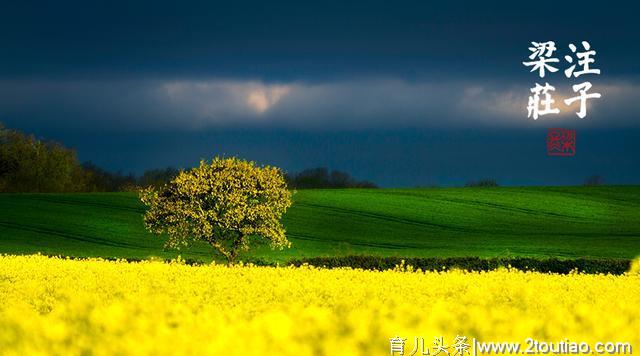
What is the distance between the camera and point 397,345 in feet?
22.7

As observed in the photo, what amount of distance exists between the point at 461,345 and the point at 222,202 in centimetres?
1892

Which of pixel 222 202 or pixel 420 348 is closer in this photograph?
pixel 420 348

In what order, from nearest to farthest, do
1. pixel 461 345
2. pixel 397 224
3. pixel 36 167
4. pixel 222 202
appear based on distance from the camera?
pixel 461 345 → pixel 222 202 → pixel 397 224 → pixel 36 167

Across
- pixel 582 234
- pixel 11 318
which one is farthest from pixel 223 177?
pixel 582 234

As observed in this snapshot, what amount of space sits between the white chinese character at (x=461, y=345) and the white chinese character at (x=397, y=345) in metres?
0.49

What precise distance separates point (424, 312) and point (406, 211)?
1750 inches

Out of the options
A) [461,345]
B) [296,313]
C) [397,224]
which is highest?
[397,224]

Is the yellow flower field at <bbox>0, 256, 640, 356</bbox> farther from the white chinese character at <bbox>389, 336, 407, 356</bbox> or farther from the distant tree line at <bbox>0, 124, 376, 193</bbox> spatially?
the distant tree line at <bbox>0, 124, 376, 193</bbox>

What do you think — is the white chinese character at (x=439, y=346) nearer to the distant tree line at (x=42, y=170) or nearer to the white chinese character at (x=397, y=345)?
the white chinese character at (x=397, y=345)

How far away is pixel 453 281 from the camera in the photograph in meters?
12.6

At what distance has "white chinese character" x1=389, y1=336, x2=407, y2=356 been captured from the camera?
688cm

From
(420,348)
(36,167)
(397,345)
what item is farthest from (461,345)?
(36,167)

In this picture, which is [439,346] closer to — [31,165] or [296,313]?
[296,313]

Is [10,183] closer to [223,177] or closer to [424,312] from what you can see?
[223,177]
